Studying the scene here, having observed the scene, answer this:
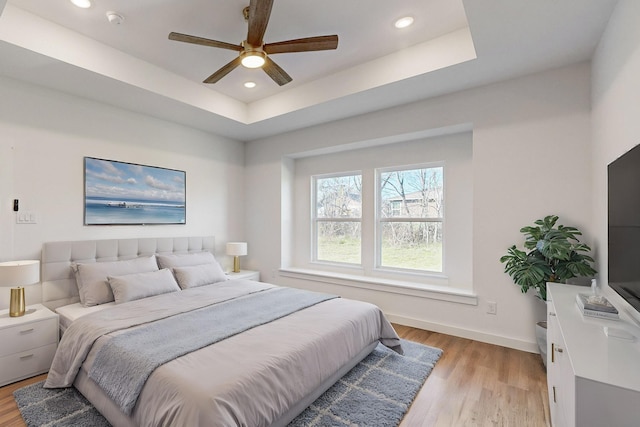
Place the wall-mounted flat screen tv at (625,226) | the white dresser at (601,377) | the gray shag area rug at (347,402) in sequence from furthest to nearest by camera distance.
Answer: the gray shag area rug at (347,402)
the wall-mounted flat screen tv at (625,226)
the white dresser at (601,377)

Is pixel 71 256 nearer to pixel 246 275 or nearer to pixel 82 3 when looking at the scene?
pixel 246 275

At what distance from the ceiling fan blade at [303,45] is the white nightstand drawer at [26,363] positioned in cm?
303

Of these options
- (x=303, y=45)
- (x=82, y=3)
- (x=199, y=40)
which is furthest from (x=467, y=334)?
(x=82, y=3)

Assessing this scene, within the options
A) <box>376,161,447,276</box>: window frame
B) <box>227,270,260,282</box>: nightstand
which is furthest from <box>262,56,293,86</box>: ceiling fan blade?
<box>227,270,260,282</box>: nightstand

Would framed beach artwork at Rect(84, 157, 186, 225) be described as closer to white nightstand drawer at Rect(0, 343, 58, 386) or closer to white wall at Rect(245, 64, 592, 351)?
white nightstand drawer at Rect(0, 343, 58, 386)

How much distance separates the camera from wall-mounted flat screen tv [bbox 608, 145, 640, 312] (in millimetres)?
1338

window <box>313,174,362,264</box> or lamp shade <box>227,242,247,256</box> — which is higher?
window <box>313,174,362,264</box>

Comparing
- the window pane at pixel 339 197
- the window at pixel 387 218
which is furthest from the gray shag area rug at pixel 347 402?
the window pane at pixel 339 197

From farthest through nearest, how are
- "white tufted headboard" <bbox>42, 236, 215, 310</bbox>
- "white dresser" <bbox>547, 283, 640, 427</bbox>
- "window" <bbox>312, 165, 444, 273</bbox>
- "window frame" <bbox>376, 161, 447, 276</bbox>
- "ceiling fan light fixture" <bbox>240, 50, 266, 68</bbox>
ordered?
"window" <bbox>312, 165, 444, 273</bbox>
"window frame" <bbox>376, 161, 447, 276</bbox>
"white tufted headboard" <bbox>42, 236, 215, 310</bbox>
"ceiling fan light fixture" <bbox>240, 50, 266, 68</bbox>
"white dresser" <bbox>547, 283, 640, 427</bbox>

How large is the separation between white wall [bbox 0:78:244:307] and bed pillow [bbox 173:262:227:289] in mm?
792

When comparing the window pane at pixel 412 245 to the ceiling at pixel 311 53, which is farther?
the window pane at pixel 412 245

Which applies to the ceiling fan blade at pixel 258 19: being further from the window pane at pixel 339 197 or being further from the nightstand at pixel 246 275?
the nightstand at pixel 246 275

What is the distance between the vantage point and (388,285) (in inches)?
149

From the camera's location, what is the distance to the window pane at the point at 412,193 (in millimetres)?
3887
